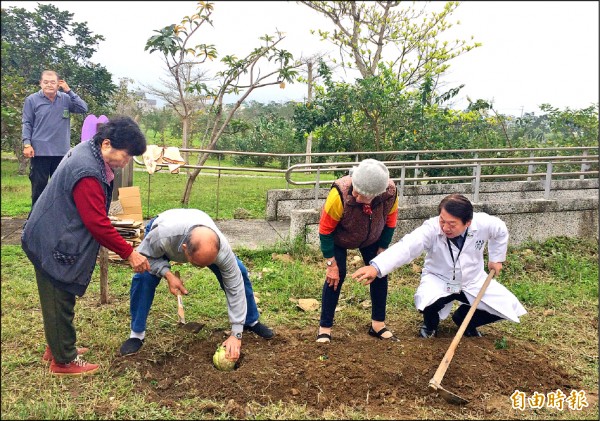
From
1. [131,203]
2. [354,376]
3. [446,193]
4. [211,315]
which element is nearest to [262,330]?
[211,315]

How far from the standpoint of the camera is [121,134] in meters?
2.99

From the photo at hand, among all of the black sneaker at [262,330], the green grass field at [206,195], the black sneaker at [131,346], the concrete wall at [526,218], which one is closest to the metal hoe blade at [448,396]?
the black sneaker at [262,330]

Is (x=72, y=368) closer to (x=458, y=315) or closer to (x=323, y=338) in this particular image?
(x=323, y=338)

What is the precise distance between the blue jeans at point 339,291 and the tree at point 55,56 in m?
2.53

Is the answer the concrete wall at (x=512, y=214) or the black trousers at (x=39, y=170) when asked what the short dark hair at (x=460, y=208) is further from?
the black trousers at (x=39, y=170)

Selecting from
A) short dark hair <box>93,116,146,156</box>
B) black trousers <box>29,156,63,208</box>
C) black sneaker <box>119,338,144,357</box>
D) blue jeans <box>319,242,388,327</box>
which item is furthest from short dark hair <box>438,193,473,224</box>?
black trousers <box>29,156,63,208</box>

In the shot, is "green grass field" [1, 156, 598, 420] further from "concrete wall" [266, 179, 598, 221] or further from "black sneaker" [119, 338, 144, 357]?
"concrete wall" [266, 179, 598, 221]

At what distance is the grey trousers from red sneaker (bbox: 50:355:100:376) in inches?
1.5

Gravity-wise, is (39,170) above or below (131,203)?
above

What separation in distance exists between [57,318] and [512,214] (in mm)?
5431

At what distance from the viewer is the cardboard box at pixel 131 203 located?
20.0ft

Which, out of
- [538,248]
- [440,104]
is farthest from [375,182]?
[440,104]

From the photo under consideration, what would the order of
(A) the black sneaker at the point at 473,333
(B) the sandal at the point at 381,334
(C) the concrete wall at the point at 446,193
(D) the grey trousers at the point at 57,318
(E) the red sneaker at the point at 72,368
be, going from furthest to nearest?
(C) the concrete wall at the point at 446,193 → (A) the black sneaker at the point at 473,333 → (B) the sandal at the point at 381,334 → (E) the red sneaker at the point at 72,368 → (D) the grey trousers at the point at 57,318

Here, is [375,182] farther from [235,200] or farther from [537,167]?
[537,167]
